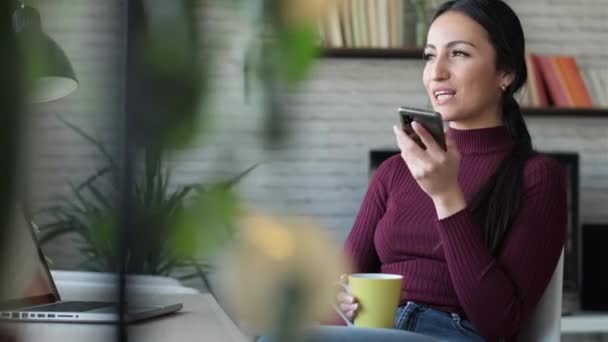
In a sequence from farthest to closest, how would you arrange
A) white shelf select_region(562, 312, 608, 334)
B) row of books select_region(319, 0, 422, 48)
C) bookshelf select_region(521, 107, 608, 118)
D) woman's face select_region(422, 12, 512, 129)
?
bookshelf select_region(521, 107, 608, 118) → row of books select_region(319, 0, 422, 48) → white shelf select_region(562, 312, 608, 334) → woman's face select_region(422, 12, 512, 129)

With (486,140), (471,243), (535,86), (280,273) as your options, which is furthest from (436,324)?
(535,86)

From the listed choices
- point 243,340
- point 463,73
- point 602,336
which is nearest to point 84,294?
point 243,340

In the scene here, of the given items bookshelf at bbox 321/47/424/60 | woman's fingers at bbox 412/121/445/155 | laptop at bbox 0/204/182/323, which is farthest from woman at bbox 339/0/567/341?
bookshelf at bbox 321/47/424/60

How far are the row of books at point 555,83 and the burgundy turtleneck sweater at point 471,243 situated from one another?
1.91 metres

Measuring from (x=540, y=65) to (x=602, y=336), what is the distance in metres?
1.19

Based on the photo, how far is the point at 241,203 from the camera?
0.73 feet

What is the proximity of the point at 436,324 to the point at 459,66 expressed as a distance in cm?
51

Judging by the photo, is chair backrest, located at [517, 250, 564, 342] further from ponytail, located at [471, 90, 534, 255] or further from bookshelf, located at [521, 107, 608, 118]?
bookshelf, located at [521, 107, 608, 118]

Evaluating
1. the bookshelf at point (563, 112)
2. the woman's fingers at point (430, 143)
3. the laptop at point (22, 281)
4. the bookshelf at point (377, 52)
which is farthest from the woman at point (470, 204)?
the bookshelf at point (563, 112)

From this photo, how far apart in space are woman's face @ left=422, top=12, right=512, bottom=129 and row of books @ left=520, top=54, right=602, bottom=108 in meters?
1.92

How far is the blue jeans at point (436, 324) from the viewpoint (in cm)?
143

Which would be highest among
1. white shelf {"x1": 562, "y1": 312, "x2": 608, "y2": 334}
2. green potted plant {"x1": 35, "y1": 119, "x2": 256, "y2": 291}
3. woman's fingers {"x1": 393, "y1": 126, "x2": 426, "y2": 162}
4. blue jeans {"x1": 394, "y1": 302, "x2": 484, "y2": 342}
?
green potted plant {"x1": 35, "y1": 119, "x2": 256, "y2": 291}

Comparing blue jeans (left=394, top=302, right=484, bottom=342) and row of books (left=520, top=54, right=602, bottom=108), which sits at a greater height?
row of books (left=520, top=54, right=602, bottom=108)

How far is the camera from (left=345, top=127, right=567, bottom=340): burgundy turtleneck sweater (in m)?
1.41
